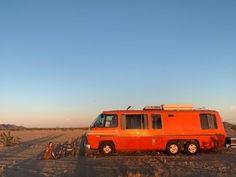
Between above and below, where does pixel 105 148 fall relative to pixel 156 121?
below

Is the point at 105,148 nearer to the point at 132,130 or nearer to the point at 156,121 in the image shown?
the point at 132,130

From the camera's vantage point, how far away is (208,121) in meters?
17.6

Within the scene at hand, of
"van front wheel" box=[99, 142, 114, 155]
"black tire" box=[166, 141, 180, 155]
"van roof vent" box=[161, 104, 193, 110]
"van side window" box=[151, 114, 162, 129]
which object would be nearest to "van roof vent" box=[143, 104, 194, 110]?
"van roof vent" box=[161, 104, 193, 110]

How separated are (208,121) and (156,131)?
305 centimetres

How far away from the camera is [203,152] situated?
1855 cm

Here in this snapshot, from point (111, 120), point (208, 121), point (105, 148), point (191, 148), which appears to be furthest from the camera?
point (208, 121)

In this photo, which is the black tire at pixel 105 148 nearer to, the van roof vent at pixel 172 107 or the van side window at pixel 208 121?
the van roof vent at pixel 172 107

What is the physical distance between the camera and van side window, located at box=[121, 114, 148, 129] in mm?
17000

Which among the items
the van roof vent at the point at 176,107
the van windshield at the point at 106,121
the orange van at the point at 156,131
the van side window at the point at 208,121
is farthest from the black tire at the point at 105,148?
the van side window at the point at 208,121

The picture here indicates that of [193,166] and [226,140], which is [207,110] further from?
[193,166]

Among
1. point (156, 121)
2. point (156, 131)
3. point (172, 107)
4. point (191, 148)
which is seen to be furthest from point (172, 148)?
point (172, 107)

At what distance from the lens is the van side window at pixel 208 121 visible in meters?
17.5

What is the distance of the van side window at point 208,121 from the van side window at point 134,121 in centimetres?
322

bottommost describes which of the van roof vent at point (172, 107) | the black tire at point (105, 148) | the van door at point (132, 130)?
the black tire at point (105, 148)
